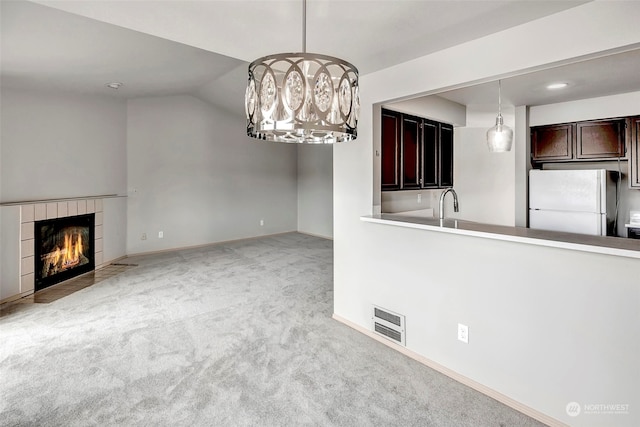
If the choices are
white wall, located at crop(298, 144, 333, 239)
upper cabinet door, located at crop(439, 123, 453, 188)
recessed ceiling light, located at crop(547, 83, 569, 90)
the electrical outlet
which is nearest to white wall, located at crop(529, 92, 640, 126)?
recessed ceiling light, located at crop(547, 83, 569, 90)

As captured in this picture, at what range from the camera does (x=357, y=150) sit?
3.00 metres

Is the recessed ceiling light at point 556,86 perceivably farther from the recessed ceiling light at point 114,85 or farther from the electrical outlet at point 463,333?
the recessed ceiling light at point 114,85

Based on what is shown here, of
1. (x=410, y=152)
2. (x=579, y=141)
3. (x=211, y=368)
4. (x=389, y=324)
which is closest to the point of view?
(x=211, y=368)

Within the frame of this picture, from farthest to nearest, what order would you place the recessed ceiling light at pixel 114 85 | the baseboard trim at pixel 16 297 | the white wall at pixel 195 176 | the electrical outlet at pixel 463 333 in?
the white wall at pixel 195 176
the recessed ceiling light at pixel 114 85
the baseboard trim at pixel 16 297
the electrical outlet at pixel 463 333

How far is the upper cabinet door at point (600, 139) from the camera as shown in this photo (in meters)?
3.79

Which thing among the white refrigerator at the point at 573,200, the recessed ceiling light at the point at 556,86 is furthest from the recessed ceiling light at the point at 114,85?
the white refrigerator at the point at 573,200

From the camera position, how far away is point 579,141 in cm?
407

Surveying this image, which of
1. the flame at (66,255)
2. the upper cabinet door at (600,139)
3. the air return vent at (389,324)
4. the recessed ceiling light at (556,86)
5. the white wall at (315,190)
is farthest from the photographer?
the white wall at (315,190)

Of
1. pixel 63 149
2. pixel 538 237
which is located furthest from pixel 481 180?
pixel 63 149

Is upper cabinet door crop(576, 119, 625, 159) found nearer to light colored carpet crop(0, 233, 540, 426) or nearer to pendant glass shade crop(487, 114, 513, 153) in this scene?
pendant glass shade crop(487, 114, 513, 153)

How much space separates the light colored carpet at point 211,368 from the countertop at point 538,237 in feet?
3.40

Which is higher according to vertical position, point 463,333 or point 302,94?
point 302,94

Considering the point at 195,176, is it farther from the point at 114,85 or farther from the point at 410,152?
the point at 410,152

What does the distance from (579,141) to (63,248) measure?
6902 millimetres
